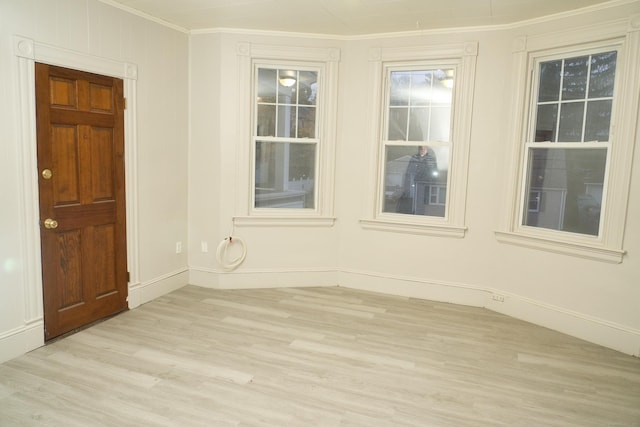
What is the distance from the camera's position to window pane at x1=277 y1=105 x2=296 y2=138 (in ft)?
15.1

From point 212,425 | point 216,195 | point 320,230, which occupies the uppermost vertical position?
point 216,195

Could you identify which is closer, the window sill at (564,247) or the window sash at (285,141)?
the window sill at (564,247)

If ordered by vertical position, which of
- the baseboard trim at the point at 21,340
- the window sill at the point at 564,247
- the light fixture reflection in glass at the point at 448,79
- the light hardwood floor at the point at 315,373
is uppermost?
the light fixture reflection in glass at the point at 448,79

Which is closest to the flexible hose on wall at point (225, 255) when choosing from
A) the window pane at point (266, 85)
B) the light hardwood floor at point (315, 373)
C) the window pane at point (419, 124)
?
the light hardwood floor at point (315, 373)

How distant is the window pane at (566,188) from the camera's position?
11.8ft

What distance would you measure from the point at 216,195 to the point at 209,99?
39.9 inches

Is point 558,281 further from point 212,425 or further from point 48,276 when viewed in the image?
point 48,276

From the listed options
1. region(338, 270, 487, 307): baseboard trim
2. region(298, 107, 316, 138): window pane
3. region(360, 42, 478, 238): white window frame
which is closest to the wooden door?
region(298, 107, 316, 138): window pane

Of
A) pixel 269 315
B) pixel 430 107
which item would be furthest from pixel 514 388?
pixel 430 107

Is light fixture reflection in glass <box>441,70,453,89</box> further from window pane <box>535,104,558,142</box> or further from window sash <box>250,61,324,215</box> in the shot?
window sash <box>250,61,324,215</box>

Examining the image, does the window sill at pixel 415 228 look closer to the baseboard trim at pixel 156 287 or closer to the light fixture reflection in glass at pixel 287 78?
the light fixture reflection in glass at pixel 287 78

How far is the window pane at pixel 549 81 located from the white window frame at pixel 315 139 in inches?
78.0

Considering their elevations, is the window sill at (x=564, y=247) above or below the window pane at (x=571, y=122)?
below

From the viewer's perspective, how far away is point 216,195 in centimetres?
456
